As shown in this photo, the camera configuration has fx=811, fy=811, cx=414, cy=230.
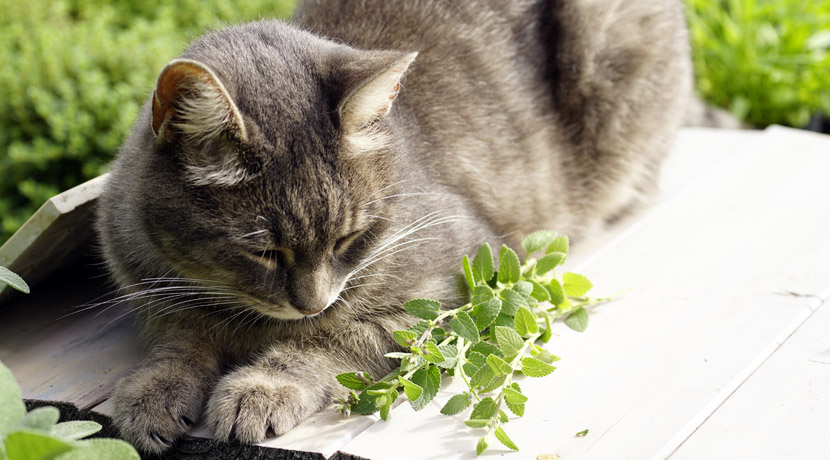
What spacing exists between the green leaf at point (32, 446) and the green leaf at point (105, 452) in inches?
6.5

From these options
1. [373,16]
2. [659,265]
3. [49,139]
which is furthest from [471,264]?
[49,139]

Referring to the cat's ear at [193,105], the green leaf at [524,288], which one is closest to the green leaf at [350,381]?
the green leaf at [524,288]

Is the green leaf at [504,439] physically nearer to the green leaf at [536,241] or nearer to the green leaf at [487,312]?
the green leaf at [487,312]

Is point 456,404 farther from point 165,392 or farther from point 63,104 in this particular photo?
point 63,104

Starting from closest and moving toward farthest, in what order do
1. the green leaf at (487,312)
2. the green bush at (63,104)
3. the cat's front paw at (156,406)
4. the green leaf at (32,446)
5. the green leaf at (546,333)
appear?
the green leaf at (32,446), the cat's front paw at (156,406), the green leaf at (487,312), the green leaf at (546,333), the green bush at (63,104)

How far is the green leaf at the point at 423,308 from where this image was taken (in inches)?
73.0

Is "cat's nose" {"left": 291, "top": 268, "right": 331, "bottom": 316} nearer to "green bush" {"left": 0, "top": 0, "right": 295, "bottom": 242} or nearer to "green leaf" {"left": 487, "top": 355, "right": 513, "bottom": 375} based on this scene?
"green leaf" {"left": 487, "top": 355, "right": 513, "bottom": 375}

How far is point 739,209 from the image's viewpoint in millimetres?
2748

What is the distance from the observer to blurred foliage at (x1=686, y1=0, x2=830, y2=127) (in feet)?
15.4

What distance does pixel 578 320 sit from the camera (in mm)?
2078

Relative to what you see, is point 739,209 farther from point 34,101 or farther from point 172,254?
point 34,101

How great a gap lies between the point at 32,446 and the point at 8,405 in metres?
0.16

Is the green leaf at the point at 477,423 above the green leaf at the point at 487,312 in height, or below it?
below

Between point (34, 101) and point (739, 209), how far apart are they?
2927 millimetres
